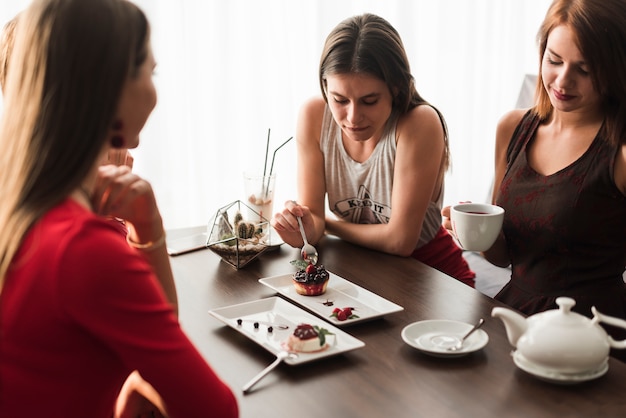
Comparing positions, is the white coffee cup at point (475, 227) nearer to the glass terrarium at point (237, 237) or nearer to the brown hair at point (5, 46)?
the glass terrarium at point (237, 237)

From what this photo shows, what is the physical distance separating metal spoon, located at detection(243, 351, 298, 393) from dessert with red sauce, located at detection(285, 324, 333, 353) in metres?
0.02

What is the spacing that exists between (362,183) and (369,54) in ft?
1.41

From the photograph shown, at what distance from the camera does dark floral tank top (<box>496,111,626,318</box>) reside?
1.76m

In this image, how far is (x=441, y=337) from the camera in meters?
1.36

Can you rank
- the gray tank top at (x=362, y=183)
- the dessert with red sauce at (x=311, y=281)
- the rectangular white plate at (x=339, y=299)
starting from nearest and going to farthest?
the rectangular white plate at (x=339, y=299), the dessert with red sauce at (x=311, y=281), the gray tank top at (x=362, y=183)

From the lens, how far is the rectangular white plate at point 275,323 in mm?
1294

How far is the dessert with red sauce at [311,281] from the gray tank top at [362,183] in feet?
1.89

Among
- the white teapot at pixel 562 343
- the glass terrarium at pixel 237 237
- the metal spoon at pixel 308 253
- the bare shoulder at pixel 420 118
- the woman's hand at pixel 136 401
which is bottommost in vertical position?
the woman's hand at pixel 136 401

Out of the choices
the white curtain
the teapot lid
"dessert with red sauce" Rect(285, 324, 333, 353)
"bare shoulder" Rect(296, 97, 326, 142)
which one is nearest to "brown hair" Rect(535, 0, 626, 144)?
the teapot lid

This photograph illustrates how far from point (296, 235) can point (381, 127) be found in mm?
433

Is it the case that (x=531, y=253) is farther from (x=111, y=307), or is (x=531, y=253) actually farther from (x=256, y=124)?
(x=256, y=124)

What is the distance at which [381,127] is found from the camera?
210 centimetres

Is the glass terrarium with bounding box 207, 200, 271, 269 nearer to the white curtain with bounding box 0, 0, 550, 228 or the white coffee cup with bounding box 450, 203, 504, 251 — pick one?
the white coffee cup with bounding box 450, 203, 504, 251

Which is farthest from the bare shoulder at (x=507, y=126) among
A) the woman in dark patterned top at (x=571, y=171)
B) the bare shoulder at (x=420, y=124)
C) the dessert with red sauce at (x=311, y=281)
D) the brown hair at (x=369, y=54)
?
the dessert with red sauce at (x=311, y=281)
